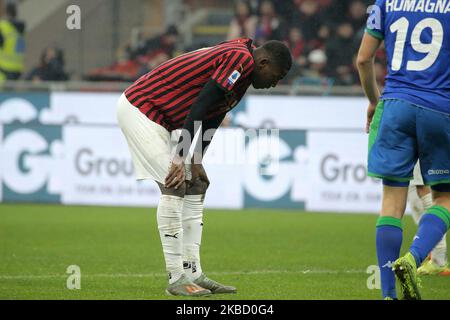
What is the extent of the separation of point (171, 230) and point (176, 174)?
0.42 meters

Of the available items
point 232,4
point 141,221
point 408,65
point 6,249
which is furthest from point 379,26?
point 232,4

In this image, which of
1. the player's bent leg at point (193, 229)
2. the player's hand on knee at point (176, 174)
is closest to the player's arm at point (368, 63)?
the player's hand on knee at point (176, 174)

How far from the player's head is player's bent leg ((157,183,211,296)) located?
37.2 inches

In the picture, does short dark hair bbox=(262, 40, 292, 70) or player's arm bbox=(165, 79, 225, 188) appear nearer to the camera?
player's arm bbox=(165, 79, 225, 188)

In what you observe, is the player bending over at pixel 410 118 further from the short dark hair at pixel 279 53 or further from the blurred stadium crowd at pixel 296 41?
the blurred stadium crowd at pixel 296 41

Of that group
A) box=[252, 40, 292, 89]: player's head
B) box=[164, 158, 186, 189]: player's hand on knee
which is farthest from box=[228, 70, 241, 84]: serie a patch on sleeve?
box=[164, 158, 186, 189]: player's hand on knee

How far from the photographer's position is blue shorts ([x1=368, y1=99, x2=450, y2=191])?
6.04 metres

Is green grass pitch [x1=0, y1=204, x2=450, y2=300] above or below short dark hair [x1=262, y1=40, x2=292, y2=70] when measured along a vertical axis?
below

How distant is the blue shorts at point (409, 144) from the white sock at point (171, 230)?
4.83 ft

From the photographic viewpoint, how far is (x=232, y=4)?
2464 centimetres

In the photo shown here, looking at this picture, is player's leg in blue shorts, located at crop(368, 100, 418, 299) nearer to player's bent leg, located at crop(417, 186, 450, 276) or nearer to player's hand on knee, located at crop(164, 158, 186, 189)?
player's hand on knee, located at crop(164, 158, 186, 189)

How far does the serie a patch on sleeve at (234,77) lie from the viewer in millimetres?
6602

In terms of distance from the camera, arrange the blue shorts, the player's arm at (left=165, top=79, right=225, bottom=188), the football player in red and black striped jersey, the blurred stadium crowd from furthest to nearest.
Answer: the blurred stadium crowd → the football player in red and black striped jersey → the player's arm at (left=165, top=79, right=225, bottom=188) → the blue shorts

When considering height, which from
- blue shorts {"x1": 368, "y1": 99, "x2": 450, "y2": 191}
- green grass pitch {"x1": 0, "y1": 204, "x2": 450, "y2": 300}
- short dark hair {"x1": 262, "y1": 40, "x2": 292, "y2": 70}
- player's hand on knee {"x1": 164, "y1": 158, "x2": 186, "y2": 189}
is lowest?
green grass pitch {"x1": 0, "y1": 204, "x2": 450, "y2": 300}
